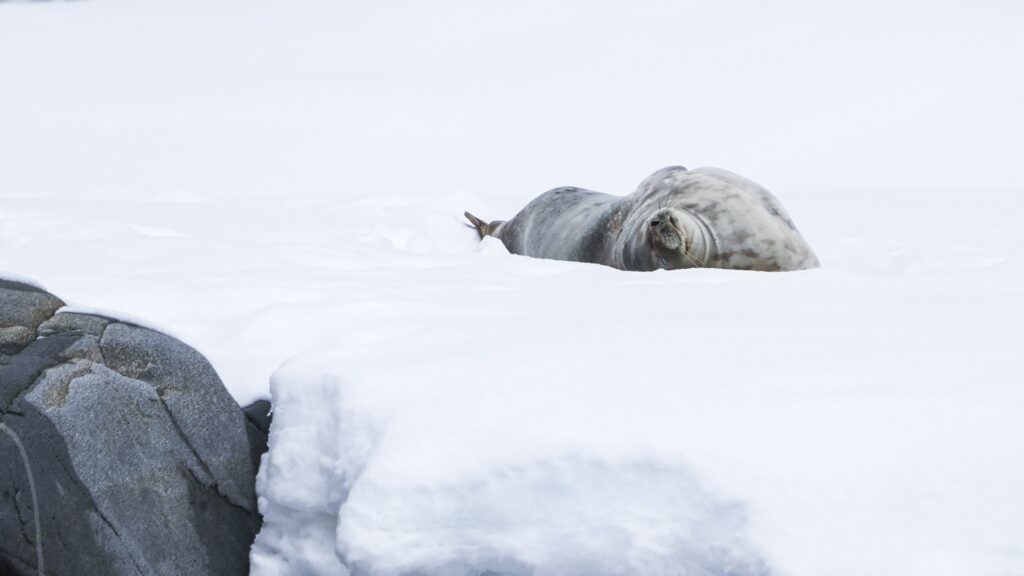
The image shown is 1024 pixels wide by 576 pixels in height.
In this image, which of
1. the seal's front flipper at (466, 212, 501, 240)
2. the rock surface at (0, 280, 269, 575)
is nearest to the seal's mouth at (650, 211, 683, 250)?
the rock surface at (0, 280, 269, 575)

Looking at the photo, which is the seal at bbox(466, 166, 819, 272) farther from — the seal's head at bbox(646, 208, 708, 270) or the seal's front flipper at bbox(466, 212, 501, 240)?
the seal's front flipper at bbox(466, 212, 501, 240)

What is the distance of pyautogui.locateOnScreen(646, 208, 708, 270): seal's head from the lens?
326cm

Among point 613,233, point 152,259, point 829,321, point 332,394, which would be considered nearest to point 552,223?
point 613,233

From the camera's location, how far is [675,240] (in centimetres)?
326

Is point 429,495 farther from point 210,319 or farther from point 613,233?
point 613,233

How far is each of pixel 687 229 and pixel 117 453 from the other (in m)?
2.13

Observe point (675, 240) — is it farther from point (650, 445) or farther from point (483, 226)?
point (483, 226)

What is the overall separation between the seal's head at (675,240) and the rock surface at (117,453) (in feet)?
5.71

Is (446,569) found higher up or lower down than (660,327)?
lower down

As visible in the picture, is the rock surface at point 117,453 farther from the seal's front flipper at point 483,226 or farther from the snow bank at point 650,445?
the seal's front flipper at point 483,226

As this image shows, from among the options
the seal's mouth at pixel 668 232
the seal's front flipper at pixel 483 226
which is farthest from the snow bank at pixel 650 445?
the seal's front flipper at pixel 483 226

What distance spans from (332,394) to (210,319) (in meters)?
0.49

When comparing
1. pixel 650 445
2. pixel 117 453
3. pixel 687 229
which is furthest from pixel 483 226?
pixel 650 445

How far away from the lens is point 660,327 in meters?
1.87
